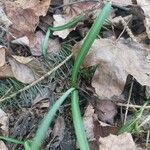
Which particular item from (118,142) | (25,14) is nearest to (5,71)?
(25,14)

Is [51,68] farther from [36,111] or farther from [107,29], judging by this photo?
[107,29]

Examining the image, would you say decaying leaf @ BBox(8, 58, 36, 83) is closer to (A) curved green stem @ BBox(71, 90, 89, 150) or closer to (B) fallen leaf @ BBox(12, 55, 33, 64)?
(B) fallen leaf @ BBox(12, 55, 33, 64)

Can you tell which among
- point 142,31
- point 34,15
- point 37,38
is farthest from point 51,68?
point 142,31

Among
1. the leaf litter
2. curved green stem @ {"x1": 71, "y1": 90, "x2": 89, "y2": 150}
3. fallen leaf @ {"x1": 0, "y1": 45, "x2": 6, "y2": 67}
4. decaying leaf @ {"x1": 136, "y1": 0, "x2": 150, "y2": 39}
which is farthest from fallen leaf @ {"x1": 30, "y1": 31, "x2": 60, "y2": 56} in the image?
decaying leaf @ {"x1": 136, "y1": 0, "x2": 150, "y2": 39}

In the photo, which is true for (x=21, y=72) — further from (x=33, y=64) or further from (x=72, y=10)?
(x=72, y=10)

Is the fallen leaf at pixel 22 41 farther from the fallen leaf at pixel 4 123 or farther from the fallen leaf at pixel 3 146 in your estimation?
the fallen leaf at pixel 3 146

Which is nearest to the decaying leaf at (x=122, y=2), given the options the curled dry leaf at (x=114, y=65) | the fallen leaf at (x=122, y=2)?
the fallen leaf at (x=122, y=2)
